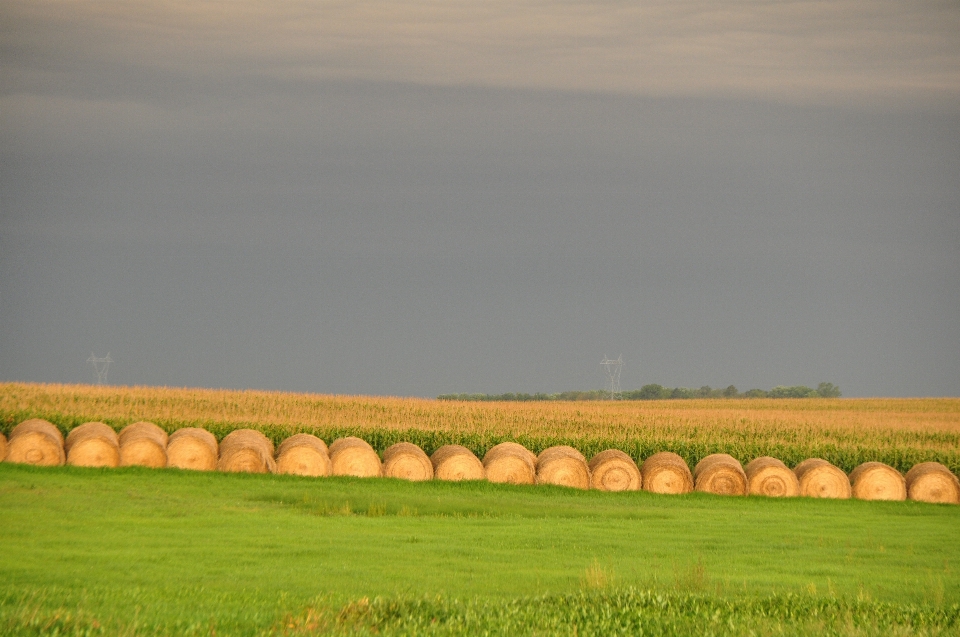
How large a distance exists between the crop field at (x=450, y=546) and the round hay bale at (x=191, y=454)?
1.42ft

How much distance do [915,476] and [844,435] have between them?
6.93 metres

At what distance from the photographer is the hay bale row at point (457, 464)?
84.1ft

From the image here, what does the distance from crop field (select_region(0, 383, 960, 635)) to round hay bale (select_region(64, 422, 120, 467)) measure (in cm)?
36

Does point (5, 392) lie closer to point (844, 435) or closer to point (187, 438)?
point (187, 438)

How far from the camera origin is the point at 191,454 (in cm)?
2581

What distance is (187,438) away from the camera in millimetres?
25953

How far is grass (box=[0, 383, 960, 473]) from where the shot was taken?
3077 cm

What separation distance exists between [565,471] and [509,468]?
4.62ft

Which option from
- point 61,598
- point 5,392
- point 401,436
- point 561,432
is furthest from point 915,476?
point 5,392

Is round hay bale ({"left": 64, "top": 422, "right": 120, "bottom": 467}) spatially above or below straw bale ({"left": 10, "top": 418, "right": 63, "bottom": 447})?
below

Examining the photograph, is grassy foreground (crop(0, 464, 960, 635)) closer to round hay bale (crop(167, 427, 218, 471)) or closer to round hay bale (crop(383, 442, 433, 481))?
round hay bale (crop(383, 442, 433, 481))

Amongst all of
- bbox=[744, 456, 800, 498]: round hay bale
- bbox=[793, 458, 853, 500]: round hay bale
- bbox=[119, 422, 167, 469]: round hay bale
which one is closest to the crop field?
bbox=[119, 422, 167, 469]: round hay bale

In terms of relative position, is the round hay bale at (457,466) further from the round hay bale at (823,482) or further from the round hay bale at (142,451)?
the round hay bale at (823,482)

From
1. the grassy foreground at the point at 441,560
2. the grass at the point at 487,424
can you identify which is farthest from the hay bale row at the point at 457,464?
the grass at the point at 487,424
